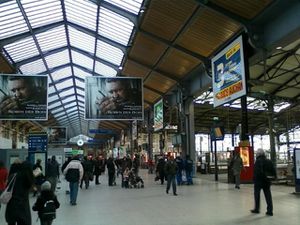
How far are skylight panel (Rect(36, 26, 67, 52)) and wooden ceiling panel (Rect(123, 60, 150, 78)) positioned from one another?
→ 14.6 feet

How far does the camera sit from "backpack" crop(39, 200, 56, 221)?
660 cm

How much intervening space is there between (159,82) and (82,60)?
6.51 meters

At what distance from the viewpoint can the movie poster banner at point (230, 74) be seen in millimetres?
13852

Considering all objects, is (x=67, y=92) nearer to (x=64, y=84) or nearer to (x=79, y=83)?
(x=79, y=83)

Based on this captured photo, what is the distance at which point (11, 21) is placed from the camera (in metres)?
20.2

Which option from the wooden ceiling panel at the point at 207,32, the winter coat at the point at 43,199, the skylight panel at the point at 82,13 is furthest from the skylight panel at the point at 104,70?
the winter coat at the point at 43,199

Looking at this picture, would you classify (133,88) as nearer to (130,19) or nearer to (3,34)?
(130,19)

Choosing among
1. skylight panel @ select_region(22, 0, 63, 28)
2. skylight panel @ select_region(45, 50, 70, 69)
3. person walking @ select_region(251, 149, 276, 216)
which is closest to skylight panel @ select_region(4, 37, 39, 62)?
skylight panel @ select_region(45, 50, 70, 69)

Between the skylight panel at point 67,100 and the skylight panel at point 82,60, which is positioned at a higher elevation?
the skylight panel at point 82,60

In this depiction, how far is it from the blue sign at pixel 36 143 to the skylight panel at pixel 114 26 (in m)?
6.85

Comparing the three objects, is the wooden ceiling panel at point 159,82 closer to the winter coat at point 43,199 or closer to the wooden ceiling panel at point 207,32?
the wooden ceiling panel at point 207,32

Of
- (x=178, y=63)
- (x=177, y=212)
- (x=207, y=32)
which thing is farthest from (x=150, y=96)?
(x=177, y=212)

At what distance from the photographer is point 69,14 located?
71.0ft

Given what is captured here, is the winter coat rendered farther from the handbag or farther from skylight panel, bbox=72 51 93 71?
skylight panel, bbox=72 51 93 71
